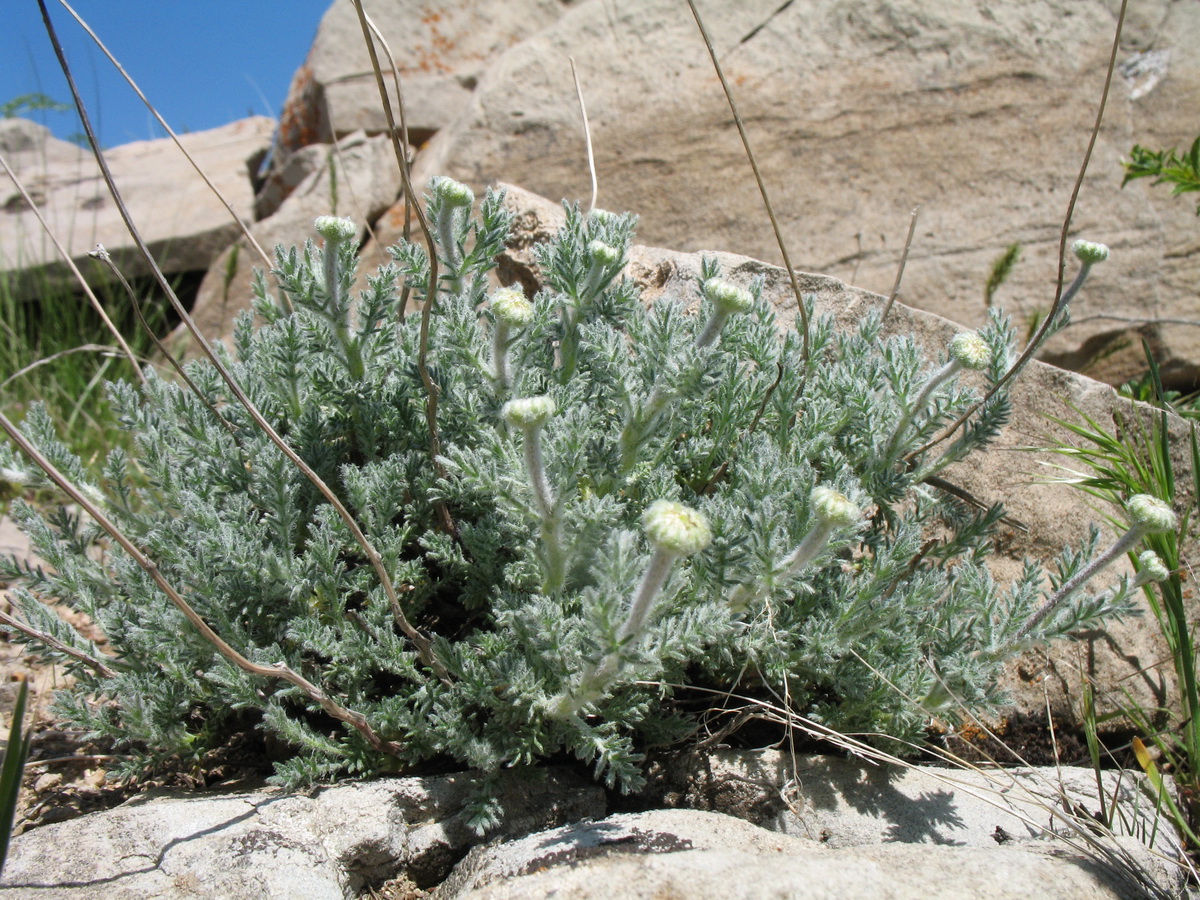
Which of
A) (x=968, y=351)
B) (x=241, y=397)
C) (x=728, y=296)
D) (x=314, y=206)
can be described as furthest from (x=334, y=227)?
(x=314, y=206)

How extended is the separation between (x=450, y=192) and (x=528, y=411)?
798mm

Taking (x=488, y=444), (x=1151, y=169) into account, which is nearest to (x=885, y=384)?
(x=488, y=444)

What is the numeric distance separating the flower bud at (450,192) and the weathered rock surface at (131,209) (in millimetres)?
5470

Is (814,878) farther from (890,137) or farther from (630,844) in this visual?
(890,137)

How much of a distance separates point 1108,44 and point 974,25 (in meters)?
0.77

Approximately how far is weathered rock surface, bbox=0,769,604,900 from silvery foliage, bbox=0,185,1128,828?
111mm

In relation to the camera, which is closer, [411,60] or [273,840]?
[273,840]

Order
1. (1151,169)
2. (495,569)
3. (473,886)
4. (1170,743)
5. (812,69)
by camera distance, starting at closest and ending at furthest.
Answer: (473,886)
(495,569)
(1170,743)
(1151,169)
(812,69)

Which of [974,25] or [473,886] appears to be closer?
[473,886]

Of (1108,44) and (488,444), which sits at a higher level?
(1108,44)

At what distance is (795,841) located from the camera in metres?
2.06

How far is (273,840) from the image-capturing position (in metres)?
2.04

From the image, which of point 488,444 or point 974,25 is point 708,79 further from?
point 488,444

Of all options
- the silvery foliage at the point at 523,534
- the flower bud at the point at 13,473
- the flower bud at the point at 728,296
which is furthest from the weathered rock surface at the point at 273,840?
the flower bud at the point at 728,296
